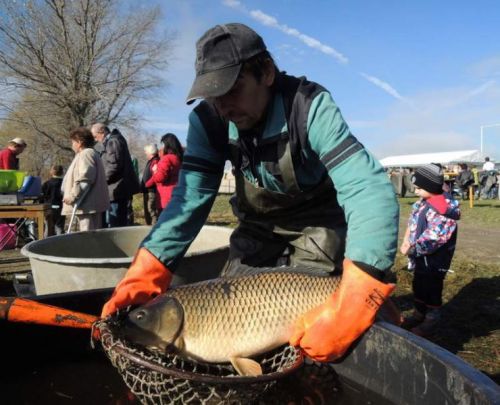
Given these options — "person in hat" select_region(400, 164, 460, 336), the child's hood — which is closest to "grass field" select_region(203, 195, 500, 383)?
"person in hat" select_region(400, 164, 460, 336)

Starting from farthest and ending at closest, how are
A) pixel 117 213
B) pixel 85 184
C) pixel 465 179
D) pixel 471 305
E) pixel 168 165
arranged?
1. pixel 465 179
2. pixel 168 165
3. pixel 117 213
4. pixel 85 184
5. pixel 471 305

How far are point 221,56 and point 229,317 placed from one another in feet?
2.94

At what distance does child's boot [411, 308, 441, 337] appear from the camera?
152 inches

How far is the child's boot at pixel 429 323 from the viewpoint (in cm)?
386

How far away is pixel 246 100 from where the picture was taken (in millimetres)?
1734

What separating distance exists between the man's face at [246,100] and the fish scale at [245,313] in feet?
2.04

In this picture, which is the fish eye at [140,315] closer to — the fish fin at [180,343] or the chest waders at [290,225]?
the fish fin at [180,343]

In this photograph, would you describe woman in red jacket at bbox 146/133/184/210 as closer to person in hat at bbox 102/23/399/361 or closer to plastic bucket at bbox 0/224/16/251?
plastic bucket at bbox 0/224/16/251

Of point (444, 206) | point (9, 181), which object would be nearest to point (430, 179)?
point (444, 206)

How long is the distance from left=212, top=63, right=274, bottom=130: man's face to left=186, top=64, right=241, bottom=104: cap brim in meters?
0.04

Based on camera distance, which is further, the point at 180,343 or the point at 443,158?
the point at 443,158

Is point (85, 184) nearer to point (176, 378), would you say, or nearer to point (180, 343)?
point (180, 343)

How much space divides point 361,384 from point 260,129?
3.27 ft

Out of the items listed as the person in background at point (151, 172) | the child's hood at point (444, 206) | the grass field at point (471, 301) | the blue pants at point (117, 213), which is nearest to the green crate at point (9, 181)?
the grass field at point (471, 301)
